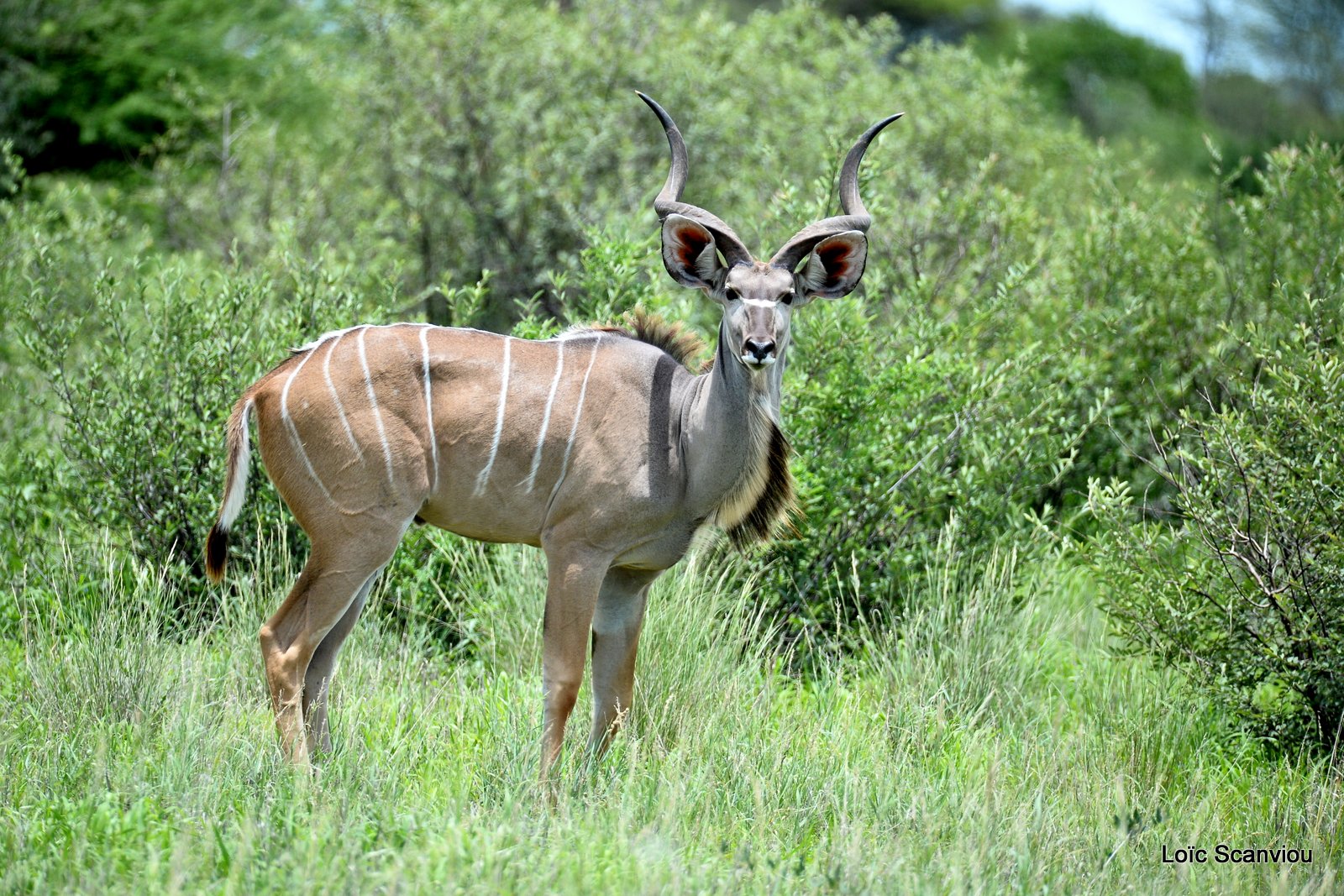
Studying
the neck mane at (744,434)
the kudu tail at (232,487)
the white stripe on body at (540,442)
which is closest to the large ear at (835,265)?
the neck mane at (744,434)

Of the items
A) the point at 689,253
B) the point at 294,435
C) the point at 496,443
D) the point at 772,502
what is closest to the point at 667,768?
the point at 772,502

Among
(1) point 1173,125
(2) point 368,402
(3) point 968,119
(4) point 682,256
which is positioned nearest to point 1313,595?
(4) point 682,256

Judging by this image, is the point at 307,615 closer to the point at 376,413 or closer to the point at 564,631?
the point at 376,413

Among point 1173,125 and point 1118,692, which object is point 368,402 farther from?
point 1173,125

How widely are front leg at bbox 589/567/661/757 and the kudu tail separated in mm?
1085

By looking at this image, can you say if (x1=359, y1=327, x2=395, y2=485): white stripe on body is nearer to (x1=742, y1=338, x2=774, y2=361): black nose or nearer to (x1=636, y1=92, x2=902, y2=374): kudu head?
(x1=636, y1=92, x2=902, y2=374): kudu head

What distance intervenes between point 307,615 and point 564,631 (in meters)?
0.71

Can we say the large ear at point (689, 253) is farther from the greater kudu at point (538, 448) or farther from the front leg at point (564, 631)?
the front leg at point (564, 631)

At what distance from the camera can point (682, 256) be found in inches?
162

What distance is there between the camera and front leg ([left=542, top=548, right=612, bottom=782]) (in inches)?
152

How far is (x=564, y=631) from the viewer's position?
386cm

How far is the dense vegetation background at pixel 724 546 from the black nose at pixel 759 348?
1123mm

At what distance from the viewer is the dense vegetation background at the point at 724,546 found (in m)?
3.44

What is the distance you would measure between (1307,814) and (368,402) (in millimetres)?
2855
